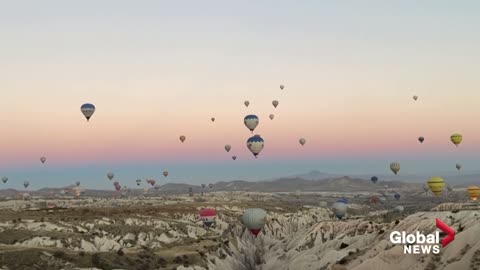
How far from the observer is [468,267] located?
46750 millimetres

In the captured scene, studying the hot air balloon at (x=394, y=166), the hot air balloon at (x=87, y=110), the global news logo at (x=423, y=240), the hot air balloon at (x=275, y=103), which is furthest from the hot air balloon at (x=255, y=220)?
the hot air balloon at (x=394, y=166)

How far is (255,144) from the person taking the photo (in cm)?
9394

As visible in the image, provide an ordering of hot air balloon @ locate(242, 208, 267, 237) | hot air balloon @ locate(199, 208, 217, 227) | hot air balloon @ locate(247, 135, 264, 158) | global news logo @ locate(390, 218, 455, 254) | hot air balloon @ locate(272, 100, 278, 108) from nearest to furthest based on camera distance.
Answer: global news logo @ locate(390, 218, 455, 254), hot air balloon @ locate(242, 208, 267, 237), hot air balloon @ locate(247, 135, 264, 158), hot air balloon @ locate(199, 208, 217, 227), hot air balloon @ locate(272, 100, 278, 108)

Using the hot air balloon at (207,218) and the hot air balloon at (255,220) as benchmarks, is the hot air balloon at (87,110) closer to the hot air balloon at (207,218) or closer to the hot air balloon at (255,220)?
the hot air balloon at (207,218)

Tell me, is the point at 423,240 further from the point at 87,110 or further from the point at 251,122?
the point at 87,110

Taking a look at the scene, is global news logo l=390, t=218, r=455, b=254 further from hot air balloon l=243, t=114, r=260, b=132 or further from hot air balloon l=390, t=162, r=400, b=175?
hot air balloon l=390, t=162, r=400, b=175

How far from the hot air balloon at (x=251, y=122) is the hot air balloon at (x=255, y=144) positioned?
15.9ft

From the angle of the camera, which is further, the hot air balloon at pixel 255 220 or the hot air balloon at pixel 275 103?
the hot air balloon at pixel 275 103

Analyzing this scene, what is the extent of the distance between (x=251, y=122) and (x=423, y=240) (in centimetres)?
→ 4735

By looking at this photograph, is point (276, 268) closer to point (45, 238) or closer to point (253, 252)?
point (253, 252)

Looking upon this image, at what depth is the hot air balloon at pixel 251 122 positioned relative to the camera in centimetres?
9925

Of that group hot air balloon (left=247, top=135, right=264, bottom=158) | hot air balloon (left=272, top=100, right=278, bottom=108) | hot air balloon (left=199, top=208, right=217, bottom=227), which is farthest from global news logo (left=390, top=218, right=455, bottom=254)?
hot air balloon (left=272, top=100, right=278, bottom=108)

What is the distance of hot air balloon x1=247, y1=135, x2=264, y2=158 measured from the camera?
3691 inches

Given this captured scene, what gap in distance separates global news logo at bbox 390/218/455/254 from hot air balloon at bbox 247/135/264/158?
115 ft
